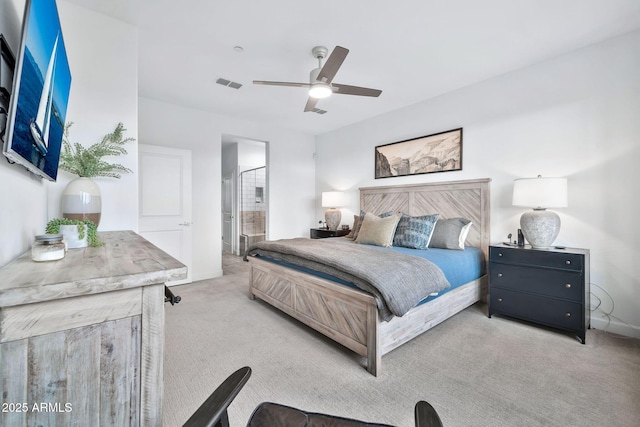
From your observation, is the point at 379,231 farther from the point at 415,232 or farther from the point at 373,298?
the point at 373,298

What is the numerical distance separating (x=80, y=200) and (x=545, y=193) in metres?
3.89

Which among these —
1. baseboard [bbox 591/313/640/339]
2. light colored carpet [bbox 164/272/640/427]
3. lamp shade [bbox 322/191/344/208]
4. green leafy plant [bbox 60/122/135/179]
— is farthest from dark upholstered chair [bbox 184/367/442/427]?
lamp shade [bbox 322/191/344/208]

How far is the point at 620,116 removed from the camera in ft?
8.28

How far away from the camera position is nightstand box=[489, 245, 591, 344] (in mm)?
2371

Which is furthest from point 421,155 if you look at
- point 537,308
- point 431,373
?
point 431,373

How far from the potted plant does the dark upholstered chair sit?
5.73 ft

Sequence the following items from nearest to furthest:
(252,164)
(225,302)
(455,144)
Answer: (225,302)
(455,144)
(252,164)

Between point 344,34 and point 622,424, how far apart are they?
3.34 m

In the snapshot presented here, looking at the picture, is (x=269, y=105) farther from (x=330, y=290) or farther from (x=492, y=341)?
(x=492, y=341)

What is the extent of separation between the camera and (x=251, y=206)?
22.8ft

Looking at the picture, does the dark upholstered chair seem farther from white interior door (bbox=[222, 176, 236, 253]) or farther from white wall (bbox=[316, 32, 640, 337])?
white interior door (bbox=[222, 176, 236, 253])

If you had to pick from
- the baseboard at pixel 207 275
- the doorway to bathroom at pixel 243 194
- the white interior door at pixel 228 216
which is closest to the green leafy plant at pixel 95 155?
the baseboard at pixel 207 275

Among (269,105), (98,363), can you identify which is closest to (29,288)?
(98,363)

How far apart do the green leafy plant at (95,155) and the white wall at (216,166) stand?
1967 millimetres
